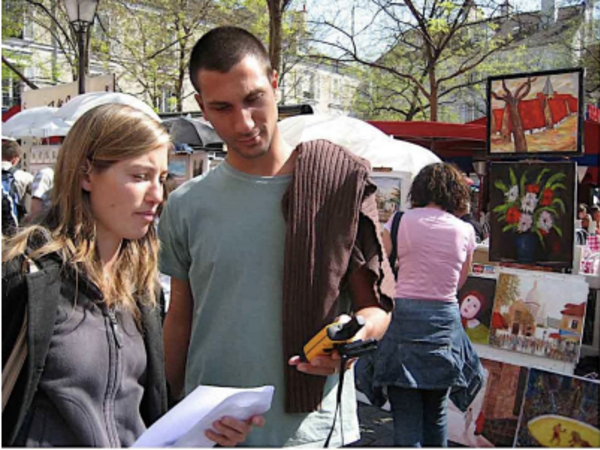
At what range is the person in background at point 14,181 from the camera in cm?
718

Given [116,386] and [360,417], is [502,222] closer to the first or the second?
[360,417]

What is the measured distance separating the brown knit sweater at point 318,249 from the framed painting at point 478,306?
10.8 ft

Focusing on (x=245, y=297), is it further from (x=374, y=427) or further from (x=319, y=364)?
(x=374, y=427)

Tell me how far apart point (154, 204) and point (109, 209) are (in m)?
0.11

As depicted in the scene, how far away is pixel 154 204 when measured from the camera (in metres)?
1.70

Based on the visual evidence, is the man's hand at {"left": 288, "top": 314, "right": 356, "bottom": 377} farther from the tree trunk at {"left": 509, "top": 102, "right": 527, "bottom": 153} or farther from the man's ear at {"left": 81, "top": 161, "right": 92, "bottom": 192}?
the tree trunk at {"left": 509, "top": 102, "right": 527, "bottom": 153}

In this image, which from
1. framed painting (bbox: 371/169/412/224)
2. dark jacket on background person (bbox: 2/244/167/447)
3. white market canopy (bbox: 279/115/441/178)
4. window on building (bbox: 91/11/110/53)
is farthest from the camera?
window on building (bbox: 91/11/110/53)

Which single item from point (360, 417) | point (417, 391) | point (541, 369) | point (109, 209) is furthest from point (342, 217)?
point (360, 417)

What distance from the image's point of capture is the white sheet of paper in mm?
1492

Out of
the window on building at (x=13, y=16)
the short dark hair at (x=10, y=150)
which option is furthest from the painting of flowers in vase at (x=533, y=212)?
the window on building at (x=13, y=16)

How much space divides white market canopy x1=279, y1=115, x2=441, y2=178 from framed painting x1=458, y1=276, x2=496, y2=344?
78.2 inches

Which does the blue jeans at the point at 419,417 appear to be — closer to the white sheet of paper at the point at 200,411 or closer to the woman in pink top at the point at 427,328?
the woman in pink top at the point at 427,328

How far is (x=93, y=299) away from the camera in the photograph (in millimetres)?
1612

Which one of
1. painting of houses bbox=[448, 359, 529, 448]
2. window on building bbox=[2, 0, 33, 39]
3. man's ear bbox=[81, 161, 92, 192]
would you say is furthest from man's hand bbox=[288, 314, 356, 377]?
window on building bbox=[2, 0, 33, 39]
